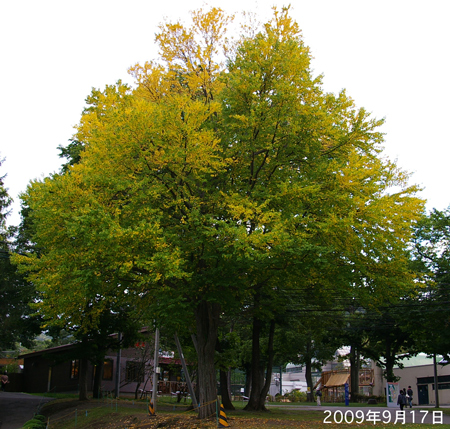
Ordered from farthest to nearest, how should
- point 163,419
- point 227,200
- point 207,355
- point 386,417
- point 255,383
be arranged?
point 255,383 → point 386,417 → point 163,419 → point 207,355 → point 227,200

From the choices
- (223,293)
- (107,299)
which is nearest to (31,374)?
(107,299)

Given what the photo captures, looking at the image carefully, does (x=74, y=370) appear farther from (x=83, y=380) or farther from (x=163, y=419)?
(x=163, y=419)

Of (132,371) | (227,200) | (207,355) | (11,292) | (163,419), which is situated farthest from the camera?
(132,371)

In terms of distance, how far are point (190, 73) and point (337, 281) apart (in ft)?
31.1

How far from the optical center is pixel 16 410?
28672mm

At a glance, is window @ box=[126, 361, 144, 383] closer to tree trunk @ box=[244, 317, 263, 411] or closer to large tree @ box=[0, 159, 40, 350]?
large tree @ box=[0, 159, 40, 350]

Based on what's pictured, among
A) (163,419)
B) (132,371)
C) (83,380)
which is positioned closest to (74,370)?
(132,371)

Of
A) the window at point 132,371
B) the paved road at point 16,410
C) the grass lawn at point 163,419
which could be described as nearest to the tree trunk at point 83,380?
the grass lawn at point 163,419

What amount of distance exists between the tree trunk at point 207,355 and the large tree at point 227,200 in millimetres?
50

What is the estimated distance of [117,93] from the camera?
1575 centimetres

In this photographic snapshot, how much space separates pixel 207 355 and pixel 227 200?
609 cm

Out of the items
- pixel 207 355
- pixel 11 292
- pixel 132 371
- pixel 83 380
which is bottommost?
pixel 132 371

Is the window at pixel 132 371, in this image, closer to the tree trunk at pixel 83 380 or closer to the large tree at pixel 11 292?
the tree trunk at pixel 83 380

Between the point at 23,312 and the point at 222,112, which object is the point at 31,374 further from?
the point at 222,112
